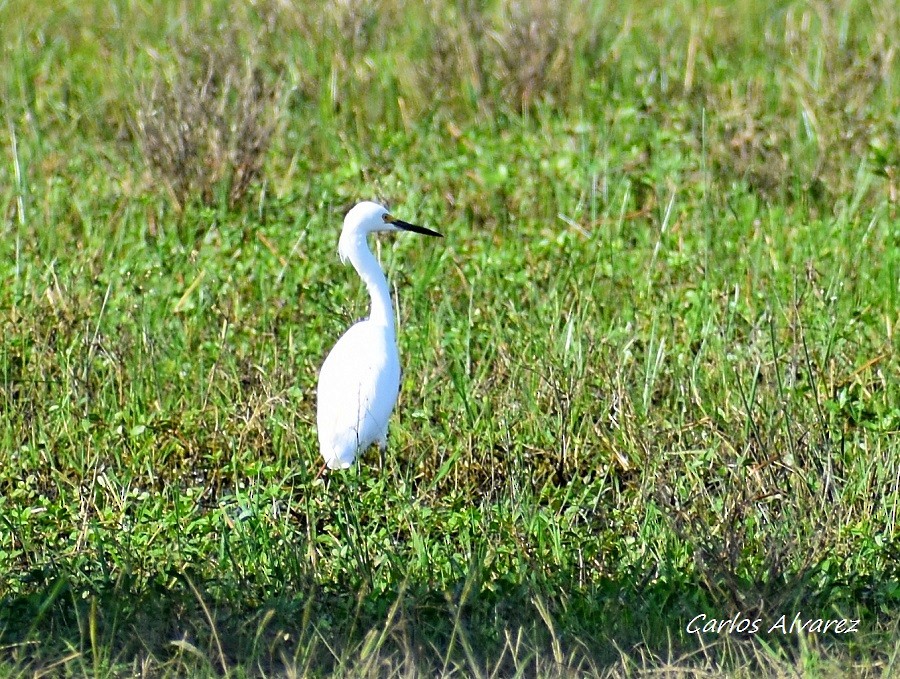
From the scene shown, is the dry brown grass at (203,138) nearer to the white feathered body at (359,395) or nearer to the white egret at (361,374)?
the white egret at (361,374)

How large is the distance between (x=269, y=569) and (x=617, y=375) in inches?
45.6

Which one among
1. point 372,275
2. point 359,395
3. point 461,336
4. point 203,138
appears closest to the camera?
point 359,395

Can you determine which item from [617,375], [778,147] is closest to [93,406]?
[617,375]

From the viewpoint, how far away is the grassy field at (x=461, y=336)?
297 cm

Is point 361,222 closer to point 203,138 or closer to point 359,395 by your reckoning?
point 359,395

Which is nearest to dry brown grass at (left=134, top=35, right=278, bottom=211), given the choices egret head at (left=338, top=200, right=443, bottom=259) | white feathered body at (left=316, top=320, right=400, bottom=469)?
egret head at (left=338, top=200, right=443, bottom=259)

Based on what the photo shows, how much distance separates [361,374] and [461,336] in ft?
2.41

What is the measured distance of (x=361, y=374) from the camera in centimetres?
371

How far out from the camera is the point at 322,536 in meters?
3.31

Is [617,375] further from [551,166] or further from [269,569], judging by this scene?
[551,166]

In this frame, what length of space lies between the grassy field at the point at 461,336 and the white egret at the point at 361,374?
0.12 m

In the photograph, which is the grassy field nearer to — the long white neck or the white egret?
the white egret

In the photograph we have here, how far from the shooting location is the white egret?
368 centimetres

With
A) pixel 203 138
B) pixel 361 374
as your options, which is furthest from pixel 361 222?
pixel 203 138
